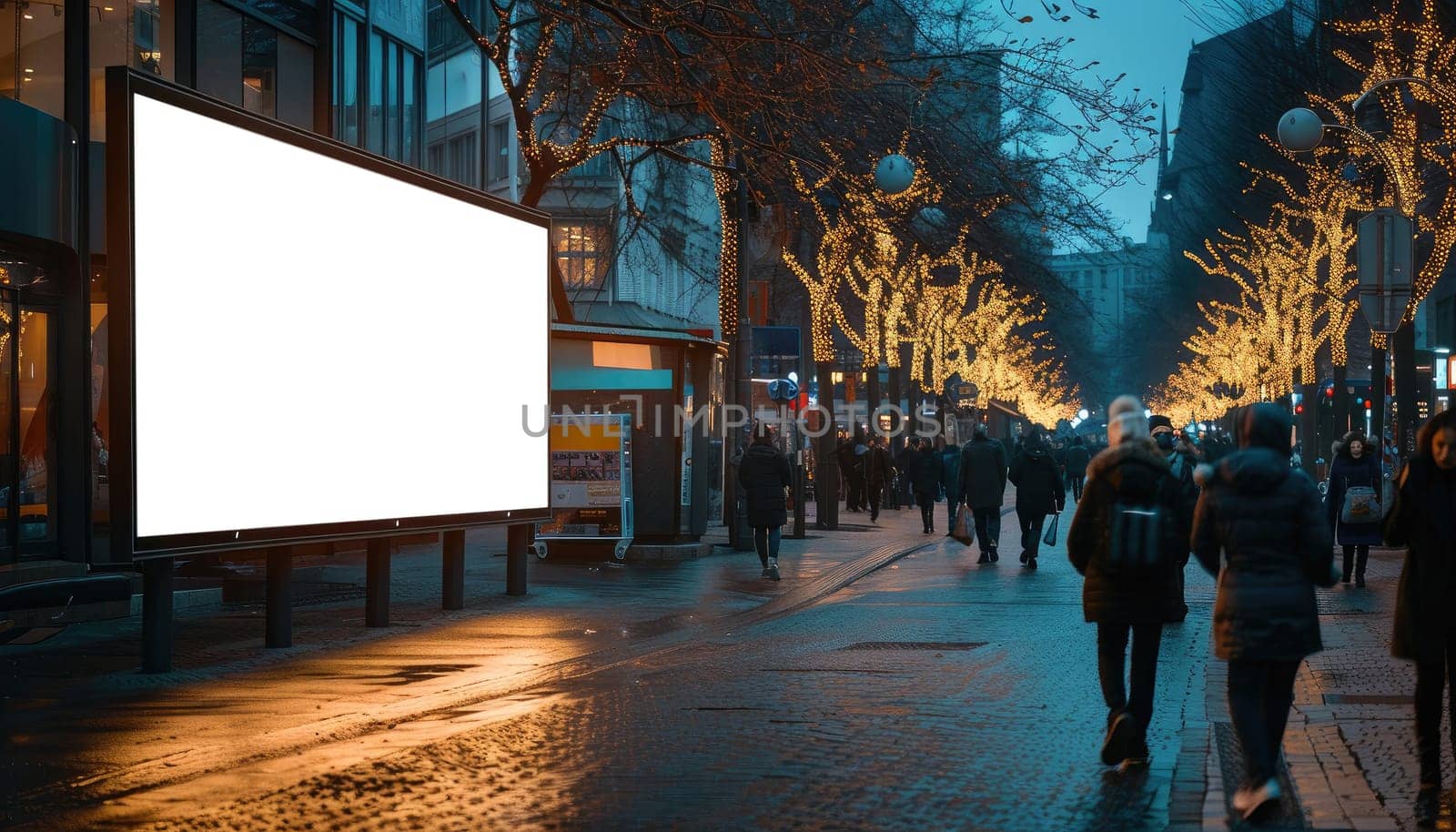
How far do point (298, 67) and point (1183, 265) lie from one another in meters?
68.4

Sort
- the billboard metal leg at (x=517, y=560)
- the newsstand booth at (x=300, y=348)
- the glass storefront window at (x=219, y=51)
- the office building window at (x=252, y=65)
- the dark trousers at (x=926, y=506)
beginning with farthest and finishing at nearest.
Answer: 1. the dark trousers at (x=926, y=506)
2. the office building window at (x=252, y=65)
3. the glass storefront window at (x=219, y=51)
4. the billboard metal leg at (x=517, y=560)
5. the newsstand booth at (x=300, y=348)

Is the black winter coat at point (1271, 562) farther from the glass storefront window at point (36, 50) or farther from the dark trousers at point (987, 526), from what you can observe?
the dark trousers at point (987, 526)

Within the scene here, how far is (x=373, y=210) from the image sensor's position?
15570 mm

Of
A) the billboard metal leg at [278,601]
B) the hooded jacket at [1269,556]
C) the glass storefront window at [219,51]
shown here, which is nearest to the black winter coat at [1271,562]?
the hooded jacket at [1269,556]

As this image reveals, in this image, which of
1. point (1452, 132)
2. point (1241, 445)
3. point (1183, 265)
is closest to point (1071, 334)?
point (1183, 265)

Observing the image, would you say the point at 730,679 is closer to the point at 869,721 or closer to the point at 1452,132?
the point at 869,721

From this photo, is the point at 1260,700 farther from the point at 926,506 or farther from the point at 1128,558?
the point at 926,506

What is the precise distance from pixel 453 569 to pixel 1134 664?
9.75 meters

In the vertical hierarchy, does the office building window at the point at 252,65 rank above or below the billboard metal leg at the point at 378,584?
above

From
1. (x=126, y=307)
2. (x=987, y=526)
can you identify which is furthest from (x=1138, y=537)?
(x=987, y=526)

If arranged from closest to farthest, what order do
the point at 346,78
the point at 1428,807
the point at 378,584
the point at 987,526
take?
the point at 1428,807, the point at 378,584, the point at 346,78, the point at 987,526

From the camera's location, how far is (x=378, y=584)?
15836mm

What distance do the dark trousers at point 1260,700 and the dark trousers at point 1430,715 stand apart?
65 cm

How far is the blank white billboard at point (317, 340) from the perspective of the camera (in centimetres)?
1258
